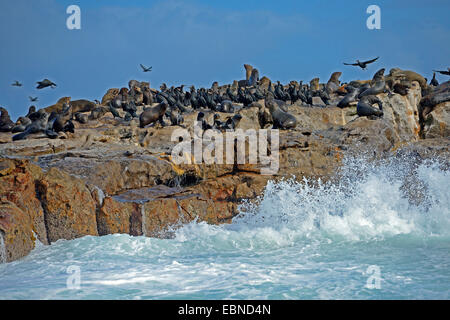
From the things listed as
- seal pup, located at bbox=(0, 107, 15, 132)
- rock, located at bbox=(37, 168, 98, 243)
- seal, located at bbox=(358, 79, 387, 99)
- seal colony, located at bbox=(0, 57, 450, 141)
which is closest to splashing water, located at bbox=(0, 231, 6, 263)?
rock, located at bbox=(37, 168, 98, 243)

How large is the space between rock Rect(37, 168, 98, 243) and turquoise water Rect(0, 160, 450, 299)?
→ 0.24m

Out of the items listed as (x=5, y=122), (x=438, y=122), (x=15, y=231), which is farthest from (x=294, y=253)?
(x=5, y=122)

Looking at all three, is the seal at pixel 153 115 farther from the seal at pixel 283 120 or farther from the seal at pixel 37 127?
the seal at pixel 283 120

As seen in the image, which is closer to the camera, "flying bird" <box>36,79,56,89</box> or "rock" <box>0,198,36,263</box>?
"rock" <box>0,198,36,263</box>

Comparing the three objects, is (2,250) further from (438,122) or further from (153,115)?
(438,122)

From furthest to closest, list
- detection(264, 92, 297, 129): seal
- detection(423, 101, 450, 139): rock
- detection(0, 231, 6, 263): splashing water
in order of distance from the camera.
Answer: detection(423, 101, 450, 139): rock → detection(264, 92, 297, 129): seal → detection(0, 231, 6, 263): splashing water

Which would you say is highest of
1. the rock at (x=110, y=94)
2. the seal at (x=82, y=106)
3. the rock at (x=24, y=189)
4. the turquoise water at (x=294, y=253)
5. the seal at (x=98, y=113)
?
the rock at (x=110, y=94)

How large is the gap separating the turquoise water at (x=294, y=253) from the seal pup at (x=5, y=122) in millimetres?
13529

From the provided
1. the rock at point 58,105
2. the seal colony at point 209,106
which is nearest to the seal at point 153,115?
the seal colony at point 209,106

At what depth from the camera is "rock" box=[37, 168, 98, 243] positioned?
653 centimetres

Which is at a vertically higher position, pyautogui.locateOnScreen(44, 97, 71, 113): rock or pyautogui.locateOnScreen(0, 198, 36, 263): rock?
pyautogui.locateOnScreen(44, 97, 71, 113): rock

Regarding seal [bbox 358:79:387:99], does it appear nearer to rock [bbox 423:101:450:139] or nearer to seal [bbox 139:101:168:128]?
rock [bbox 423:101:450:139]

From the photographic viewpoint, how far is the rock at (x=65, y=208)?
21.4ft
